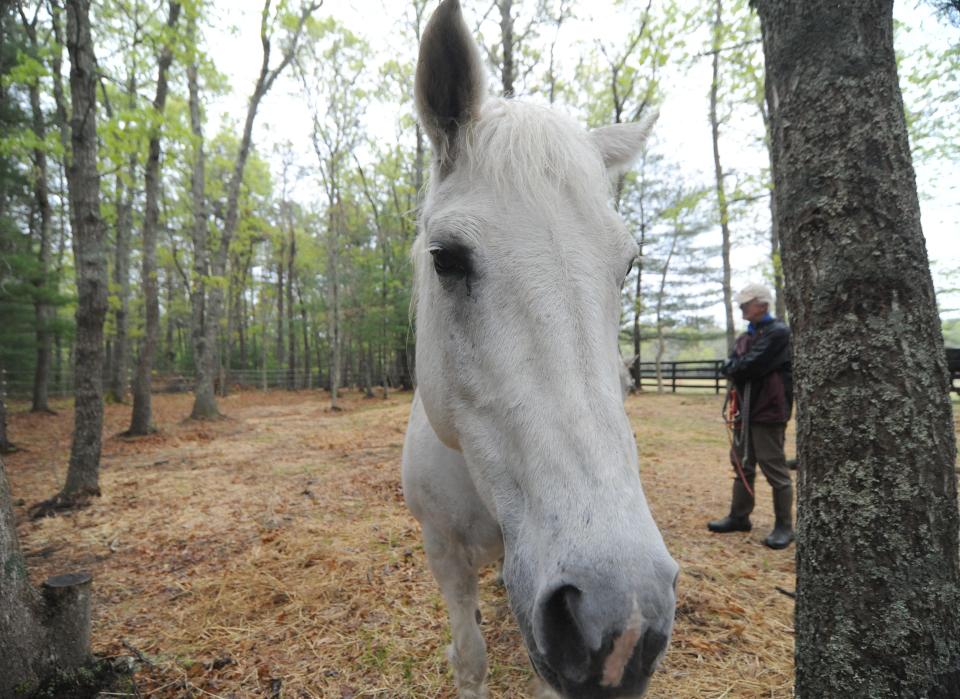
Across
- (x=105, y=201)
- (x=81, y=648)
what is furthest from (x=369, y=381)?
(x=81, y=648)

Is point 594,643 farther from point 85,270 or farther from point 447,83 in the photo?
point 85,270

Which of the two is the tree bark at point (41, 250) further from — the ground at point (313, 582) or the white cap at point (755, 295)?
the white cap at point (755, 295)

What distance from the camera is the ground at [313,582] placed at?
2.60m

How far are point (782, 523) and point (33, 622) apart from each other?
5600 millimetres

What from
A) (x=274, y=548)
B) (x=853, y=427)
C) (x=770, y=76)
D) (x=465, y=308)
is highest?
(x=770, y=76)

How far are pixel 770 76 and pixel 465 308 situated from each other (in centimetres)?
179

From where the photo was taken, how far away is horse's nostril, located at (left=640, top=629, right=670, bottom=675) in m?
0.88

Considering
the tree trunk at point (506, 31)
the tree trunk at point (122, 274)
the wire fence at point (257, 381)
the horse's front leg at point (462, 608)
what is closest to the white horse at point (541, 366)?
the horse's front leg at point (462, 608)

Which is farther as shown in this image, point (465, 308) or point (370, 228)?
point (370, 228)

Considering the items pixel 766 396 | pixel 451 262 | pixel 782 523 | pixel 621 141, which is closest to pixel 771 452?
pixel 766 396

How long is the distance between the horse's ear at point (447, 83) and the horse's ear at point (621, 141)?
58cm

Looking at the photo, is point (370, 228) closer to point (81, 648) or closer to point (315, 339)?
point (315, 339)

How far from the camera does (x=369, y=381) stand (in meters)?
20.7

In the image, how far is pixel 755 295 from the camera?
14.5ft
